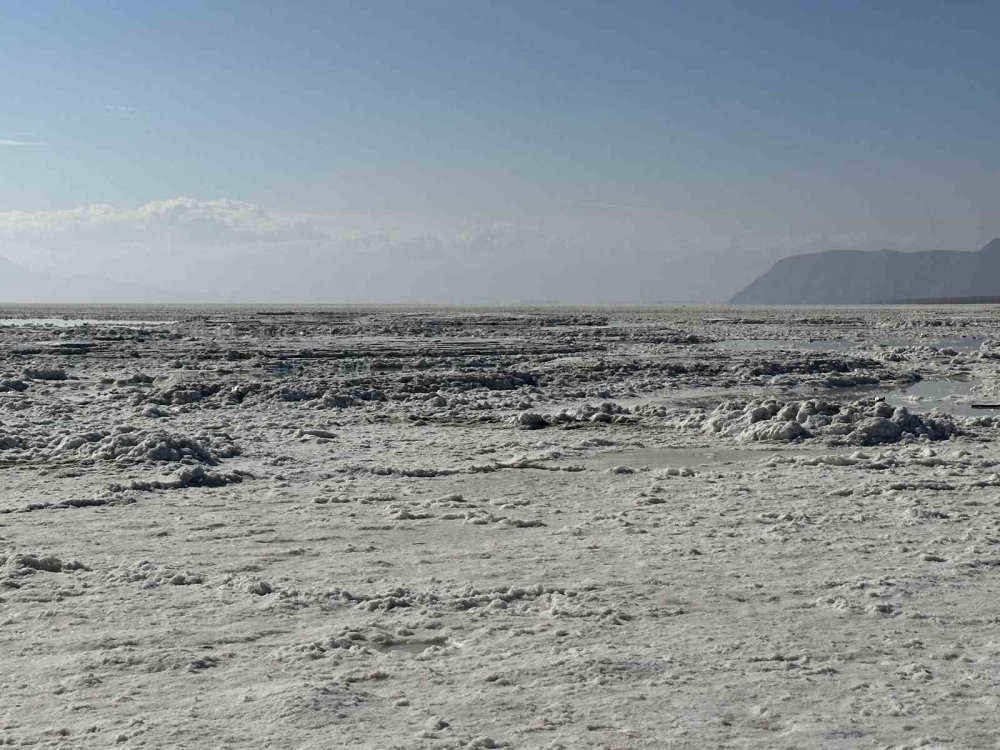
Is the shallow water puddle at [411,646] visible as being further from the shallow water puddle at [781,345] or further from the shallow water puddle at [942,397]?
the shallow water puddle at [781,345]

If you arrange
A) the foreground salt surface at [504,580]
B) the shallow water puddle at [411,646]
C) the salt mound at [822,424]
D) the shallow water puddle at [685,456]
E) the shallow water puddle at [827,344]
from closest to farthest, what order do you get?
the foreground salt surface at [504,580]
the shallow water puddle at [411,646]
the shallow water puddle at [685,456]
the salt mound at [822,424]
the shallow water puddle at [827,344]

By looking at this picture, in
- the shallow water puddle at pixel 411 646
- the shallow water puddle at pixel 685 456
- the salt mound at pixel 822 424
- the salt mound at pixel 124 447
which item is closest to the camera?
the shallow water puddle at pixel 411 646

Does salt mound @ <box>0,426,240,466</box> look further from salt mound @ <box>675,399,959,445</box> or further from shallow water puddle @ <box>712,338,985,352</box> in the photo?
shallow water puddle @ <box>712,338,985,352</box>

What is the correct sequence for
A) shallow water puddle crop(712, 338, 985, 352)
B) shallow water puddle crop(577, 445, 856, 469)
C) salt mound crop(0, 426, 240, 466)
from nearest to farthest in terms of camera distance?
salt mound crop(0, 426, 240, 466)
shallow water puddle crop(577, 445, 856, 469)
shallow water puddle crop(712, 338, 985, 352)

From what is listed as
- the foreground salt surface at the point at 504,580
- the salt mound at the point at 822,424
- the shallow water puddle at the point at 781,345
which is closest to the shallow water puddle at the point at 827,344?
the shallow water puddle at the point at 781,345

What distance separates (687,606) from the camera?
6.26 meters

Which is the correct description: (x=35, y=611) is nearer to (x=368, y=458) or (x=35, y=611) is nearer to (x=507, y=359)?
(x=368, y=458)

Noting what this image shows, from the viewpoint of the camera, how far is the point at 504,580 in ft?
22.5

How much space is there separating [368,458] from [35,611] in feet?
21.1

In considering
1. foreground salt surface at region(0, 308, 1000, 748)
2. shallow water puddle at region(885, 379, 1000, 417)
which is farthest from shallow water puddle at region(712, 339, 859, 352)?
foreground salt surface at region(0, 308, 1000, 748)

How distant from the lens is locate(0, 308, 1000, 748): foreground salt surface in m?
4.59

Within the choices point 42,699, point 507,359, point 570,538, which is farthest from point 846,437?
point 507,359

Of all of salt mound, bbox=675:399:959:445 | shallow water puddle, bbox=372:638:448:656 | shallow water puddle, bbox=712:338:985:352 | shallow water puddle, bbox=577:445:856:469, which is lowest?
shallow water puddle, bbox=372:638:448:656

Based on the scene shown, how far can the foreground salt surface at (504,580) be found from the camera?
15.1 ft
